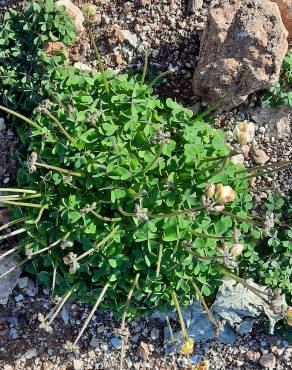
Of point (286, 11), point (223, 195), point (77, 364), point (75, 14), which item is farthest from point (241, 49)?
point (77, 364)

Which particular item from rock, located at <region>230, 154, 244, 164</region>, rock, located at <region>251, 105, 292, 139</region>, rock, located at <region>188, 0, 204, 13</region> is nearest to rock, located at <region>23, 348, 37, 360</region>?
rock, located at <region>230, 154, 244, 164</region>

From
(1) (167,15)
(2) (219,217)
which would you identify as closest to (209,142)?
(2) (219,217)

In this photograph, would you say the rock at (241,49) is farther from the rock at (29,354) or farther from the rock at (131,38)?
the rock at (29,354)

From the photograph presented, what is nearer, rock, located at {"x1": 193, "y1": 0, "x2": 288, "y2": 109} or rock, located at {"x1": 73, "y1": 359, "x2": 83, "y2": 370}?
rock, located at {"x1": 193, "y1": 0, "x2": 288, "y2": 109}

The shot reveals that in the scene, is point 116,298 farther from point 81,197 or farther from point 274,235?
point 274,235

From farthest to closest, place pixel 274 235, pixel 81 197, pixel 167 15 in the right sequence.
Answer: pixel 167 15
pixel 274 235
pixel 81 197

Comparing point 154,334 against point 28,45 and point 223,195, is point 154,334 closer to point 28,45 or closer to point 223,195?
point 223,195

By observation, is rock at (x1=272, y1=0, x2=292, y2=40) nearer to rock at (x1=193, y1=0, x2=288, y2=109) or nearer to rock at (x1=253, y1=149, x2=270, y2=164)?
rock at (x1=193, y1=0, x2=288, y2=109)
